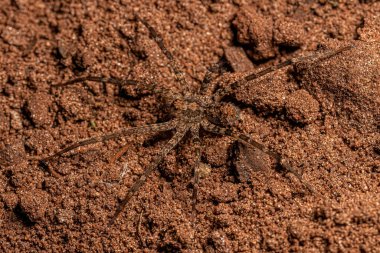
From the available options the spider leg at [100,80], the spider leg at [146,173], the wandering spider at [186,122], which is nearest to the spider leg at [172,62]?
the wandering spider at [186,122]

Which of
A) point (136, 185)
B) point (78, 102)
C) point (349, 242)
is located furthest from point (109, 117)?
point (349, 242)

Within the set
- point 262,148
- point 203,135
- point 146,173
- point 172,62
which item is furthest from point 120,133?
point 262,148

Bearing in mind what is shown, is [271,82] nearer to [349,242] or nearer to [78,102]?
[349,242]

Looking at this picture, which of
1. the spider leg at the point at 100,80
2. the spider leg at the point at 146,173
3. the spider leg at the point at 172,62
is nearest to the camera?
the spider leg at the point at 146,173

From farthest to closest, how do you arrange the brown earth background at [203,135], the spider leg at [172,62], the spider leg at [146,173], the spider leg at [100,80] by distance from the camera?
the spider leg at [172,62], the spider leg at [100,80], the spider leg at [146,173], the brown earth background at [203,135]

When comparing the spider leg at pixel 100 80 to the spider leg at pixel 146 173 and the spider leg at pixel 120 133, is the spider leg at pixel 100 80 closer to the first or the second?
the spider leg at pixel 120 133

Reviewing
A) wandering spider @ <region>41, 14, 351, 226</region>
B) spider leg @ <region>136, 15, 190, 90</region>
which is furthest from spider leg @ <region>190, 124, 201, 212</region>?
spider leg @ <region>136, 15, 190, 90</region>

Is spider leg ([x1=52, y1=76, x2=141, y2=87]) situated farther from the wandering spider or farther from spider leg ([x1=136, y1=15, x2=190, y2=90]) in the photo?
spider leg ([x1=136, y1=15, x2=190, y2=90])
